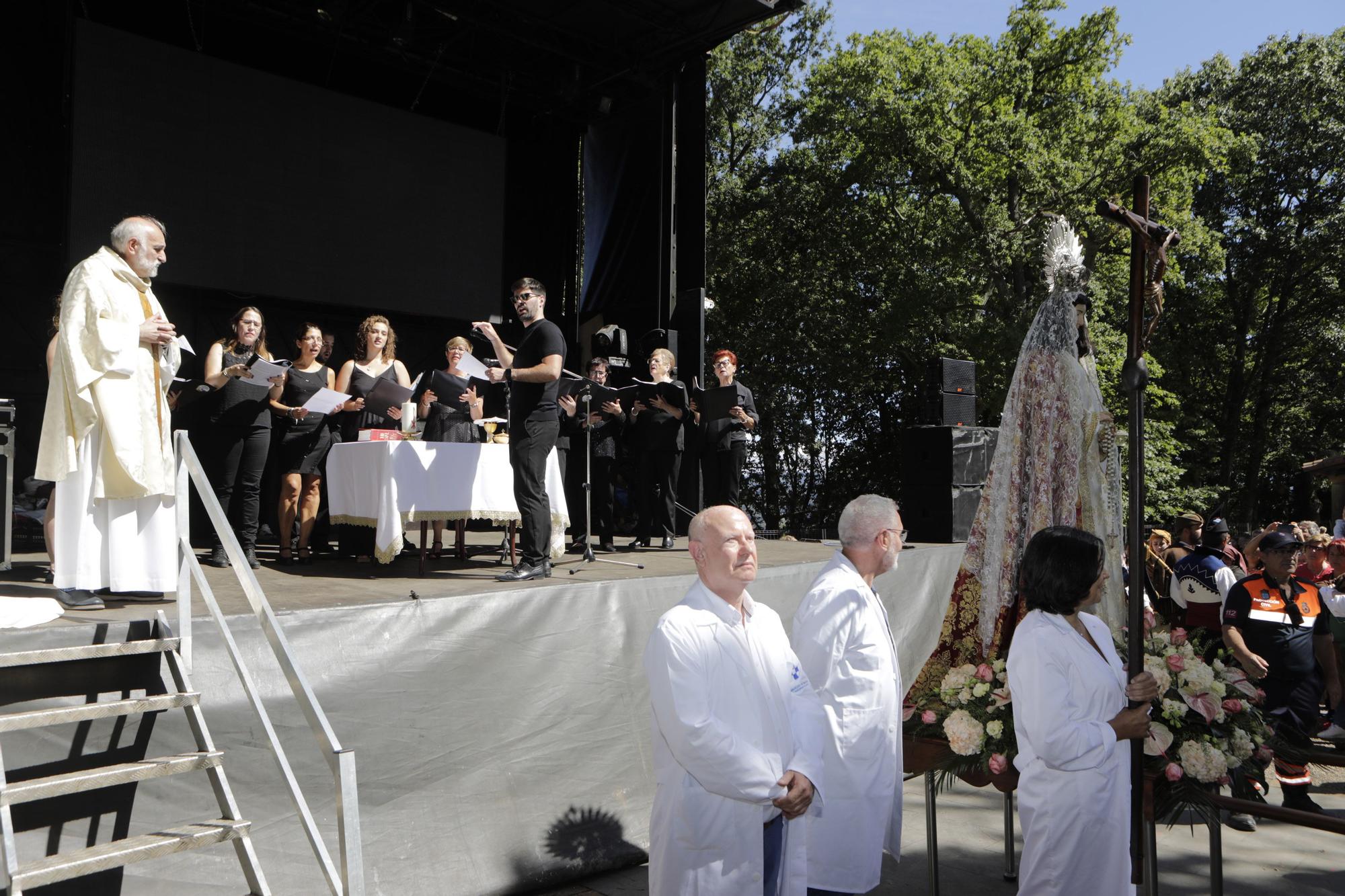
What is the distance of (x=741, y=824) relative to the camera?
9.32 ft

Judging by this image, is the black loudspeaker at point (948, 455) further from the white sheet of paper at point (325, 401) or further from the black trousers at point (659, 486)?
the white sheet of paper at point (325, 401)

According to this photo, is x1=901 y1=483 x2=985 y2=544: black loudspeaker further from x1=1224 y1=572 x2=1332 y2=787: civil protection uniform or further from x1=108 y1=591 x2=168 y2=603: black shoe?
x1=108 y1=591 x2=168 y2=603: black shoe

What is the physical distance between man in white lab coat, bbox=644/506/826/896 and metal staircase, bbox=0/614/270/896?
1.59 meters

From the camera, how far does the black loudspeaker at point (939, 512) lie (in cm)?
831

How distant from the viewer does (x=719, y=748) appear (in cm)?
272

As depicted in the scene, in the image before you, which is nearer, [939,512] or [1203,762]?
[1203,762]

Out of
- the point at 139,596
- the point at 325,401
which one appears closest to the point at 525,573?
the point at 325,401

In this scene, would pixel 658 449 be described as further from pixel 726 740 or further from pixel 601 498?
pixel 726 740

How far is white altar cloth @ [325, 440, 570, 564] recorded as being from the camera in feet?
19.0

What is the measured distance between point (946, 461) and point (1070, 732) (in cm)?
572

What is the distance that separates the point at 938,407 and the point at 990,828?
13.5 ft

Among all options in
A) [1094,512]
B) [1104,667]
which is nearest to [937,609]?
[1094,512]

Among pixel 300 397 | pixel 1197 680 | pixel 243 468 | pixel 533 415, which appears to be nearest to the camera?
pixel 1197 680

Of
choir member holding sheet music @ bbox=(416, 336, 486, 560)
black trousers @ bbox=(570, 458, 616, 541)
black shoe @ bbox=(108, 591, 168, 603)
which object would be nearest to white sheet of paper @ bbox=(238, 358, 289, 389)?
choir member holding sheet music @ bbox=(416, 336, 486, 560)
